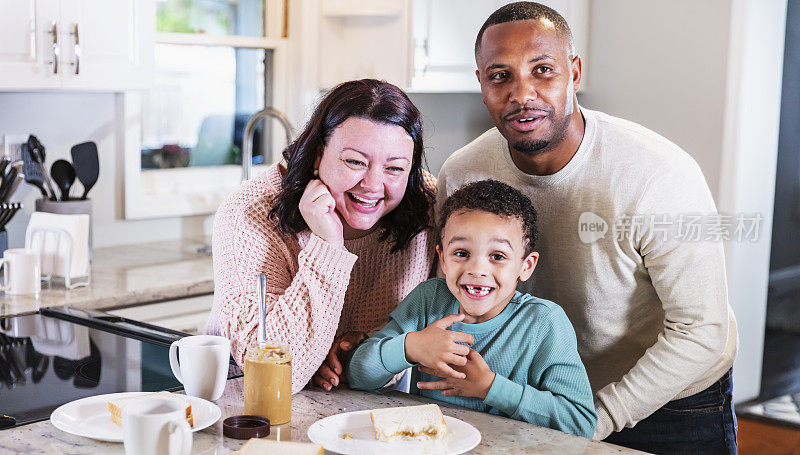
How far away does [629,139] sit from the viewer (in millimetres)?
1758

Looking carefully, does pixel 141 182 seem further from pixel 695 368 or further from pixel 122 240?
pixel 695 368

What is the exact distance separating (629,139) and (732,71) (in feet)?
6.02

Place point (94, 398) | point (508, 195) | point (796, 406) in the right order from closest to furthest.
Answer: point (94, 398), point (508, 195), point (796, 406)

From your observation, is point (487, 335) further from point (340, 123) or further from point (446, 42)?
point (446, 42)

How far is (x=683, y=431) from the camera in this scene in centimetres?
183

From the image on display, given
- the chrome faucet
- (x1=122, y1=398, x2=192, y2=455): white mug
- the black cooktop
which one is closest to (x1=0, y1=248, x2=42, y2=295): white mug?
the black cooktop

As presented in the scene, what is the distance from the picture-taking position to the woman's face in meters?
1.66

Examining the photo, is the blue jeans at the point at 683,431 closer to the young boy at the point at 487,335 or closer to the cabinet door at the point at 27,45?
the young boy at the point at 487,335

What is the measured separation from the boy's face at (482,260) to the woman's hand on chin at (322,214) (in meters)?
0.21

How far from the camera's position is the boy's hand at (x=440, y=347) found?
4.92ft

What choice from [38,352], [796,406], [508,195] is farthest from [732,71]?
[38,352]

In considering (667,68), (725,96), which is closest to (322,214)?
(725,96)

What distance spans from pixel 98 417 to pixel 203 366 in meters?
0.18

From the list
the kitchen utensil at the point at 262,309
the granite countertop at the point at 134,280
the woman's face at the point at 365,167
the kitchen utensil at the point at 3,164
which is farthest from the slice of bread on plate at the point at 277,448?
the kitchen utensil at the point at 3,164
